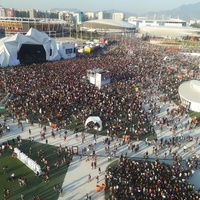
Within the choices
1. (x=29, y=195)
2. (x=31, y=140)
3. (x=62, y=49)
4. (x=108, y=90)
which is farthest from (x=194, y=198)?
(x=62, y=49)

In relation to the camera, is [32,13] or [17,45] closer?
[17,45]

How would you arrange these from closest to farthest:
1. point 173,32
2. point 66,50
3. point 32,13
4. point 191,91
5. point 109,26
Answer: point 191,91, point 66,50, point 109,26, point 173,32, point 32,13

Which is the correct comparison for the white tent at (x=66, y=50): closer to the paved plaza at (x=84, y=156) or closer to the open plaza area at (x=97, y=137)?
the open plaza area at (x=97, y=137)

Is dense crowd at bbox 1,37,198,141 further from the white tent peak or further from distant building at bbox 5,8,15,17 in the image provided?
distant building at bbox 5,8,15,17

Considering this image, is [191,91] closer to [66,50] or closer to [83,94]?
[83,94]

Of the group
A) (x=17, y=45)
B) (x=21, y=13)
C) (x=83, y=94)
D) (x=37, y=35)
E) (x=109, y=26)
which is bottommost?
(x=83, y=94)

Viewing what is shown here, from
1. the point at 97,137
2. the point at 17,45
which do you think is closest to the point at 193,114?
the point at 97,137

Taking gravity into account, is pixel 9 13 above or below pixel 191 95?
above
